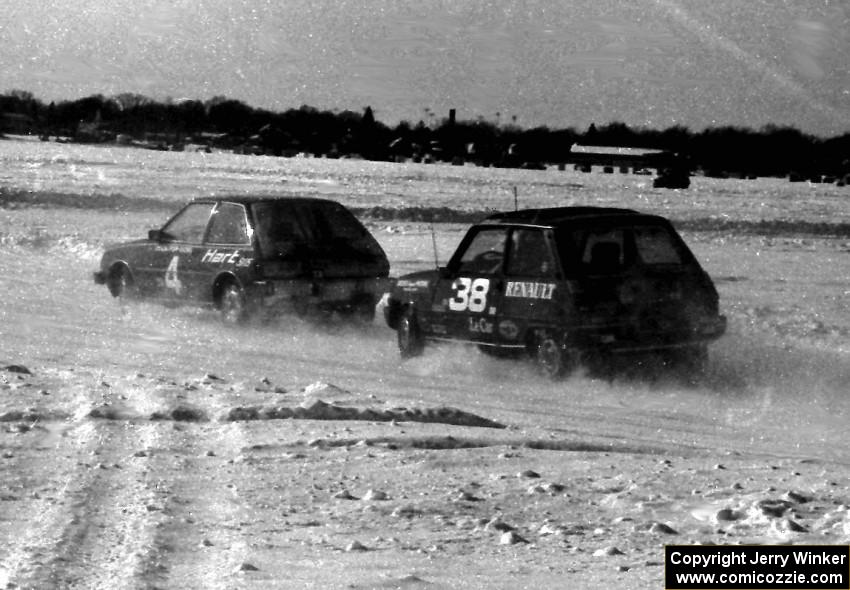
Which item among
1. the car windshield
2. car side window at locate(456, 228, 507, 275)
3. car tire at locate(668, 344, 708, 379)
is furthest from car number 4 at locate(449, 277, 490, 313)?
car tire at locate(668, 344, 708, 379)

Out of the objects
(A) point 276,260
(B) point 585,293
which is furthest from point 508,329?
(A) point 276,260

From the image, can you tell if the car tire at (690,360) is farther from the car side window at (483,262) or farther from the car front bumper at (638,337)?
the car side window at (483,262)

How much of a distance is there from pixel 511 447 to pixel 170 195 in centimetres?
4215

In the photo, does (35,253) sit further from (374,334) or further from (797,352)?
(797,352)

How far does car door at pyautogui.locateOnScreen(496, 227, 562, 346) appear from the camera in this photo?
35.2 feet

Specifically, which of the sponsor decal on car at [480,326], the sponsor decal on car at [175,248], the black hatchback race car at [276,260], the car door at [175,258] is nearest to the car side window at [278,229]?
the black hatchback race car at [276,260]

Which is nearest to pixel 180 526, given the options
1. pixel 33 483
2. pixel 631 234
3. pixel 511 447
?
pixel 33 483

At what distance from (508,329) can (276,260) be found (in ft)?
12.3

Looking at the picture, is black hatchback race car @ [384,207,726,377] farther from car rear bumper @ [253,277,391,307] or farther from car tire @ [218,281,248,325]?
car tire @ [218,281,248,325]

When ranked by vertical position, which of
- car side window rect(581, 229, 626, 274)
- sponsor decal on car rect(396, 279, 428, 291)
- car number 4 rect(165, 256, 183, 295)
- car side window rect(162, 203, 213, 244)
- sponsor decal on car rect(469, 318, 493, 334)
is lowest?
car number 4 rect(165, 256, 183, 295)

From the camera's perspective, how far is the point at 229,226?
14.7m

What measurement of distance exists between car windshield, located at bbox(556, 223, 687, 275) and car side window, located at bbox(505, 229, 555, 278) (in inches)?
6.3

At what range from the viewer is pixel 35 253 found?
24297 mm

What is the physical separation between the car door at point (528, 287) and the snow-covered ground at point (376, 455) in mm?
524
